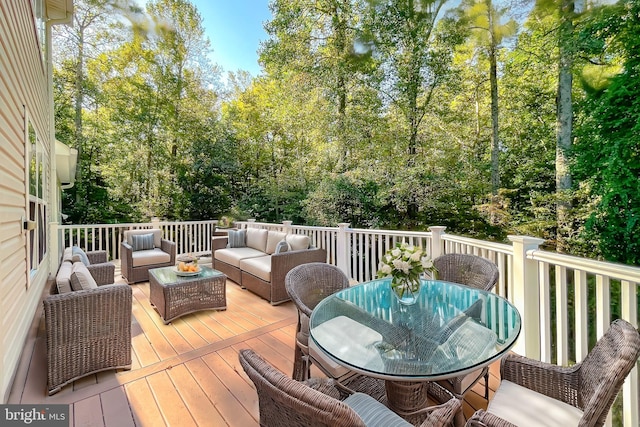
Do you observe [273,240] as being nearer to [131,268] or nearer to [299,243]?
[299,243]

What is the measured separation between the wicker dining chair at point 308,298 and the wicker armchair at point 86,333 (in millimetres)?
1441

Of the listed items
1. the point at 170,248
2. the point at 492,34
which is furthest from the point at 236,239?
the point at 492,34

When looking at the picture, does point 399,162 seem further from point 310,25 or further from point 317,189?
point 310,25

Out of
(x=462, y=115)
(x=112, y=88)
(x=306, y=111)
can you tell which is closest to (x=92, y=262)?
(x=306, y=111)

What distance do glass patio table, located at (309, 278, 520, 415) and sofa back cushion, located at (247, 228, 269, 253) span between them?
Result: 3264mm

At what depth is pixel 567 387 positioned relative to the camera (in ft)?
4.79

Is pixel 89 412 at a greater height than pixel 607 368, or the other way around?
pixel 607 368

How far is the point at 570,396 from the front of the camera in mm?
1446

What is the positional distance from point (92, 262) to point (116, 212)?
683 cm

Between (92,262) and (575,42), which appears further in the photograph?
(575,42)

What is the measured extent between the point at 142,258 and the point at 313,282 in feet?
13.1

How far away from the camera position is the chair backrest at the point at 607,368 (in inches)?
40.9

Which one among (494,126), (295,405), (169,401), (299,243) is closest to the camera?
(295,405)

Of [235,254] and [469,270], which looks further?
[235,254]
